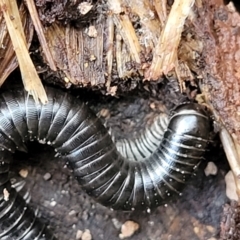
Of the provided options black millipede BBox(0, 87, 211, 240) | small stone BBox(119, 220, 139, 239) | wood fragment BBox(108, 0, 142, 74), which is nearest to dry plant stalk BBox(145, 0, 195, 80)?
wood fragment BBox(108, 0, 142, 74)

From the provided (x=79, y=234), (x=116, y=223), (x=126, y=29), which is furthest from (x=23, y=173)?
(x=126, y=29)

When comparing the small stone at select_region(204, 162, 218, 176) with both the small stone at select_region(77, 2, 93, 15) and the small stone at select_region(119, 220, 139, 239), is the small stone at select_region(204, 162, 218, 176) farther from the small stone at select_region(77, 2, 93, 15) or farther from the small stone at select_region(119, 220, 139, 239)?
the small stone at select_region(77, 2, 93, 15)

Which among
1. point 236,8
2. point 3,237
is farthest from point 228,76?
point 3,237

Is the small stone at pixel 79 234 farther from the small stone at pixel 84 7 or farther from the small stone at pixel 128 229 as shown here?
the small stone at pixel 84 7

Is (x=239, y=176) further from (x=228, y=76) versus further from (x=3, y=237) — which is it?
(x=3, y=237)

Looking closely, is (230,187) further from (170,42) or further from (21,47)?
(21,47)
